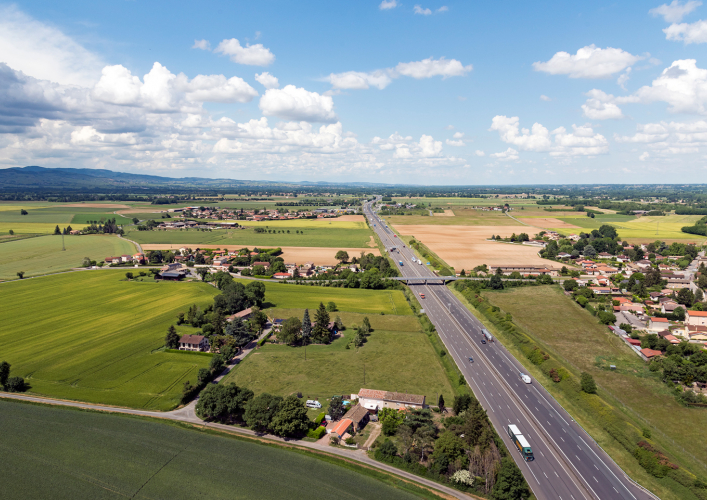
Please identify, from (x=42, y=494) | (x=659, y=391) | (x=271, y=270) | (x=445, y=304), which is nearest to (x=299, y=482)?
(x=42, y=494)

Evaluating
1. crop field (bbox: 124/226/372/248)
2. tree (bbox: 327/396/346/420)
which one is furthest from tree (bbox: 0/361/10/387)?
crop field (bbox: 124/226/372/248)

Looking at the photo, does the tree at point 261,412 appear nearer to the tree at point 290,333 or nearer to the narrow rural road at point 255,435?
the narrow rural road at point 255,435

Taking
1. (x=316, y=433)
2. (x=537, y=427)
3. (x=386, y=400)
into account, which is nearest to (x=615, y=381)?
(x=537, y=427)

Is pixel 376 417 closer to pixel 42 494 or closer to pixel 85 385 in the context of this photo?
pixel 42 494

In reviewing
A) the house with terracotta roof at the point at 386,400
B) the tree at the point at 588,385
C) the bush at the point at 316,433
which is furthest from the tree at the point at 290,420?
the tree at the point at 588,385

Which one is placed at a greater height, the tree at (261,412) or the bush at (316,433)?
the tree at (261,412)

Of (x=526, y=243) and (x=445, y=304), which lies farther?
(x=526, y=243)
